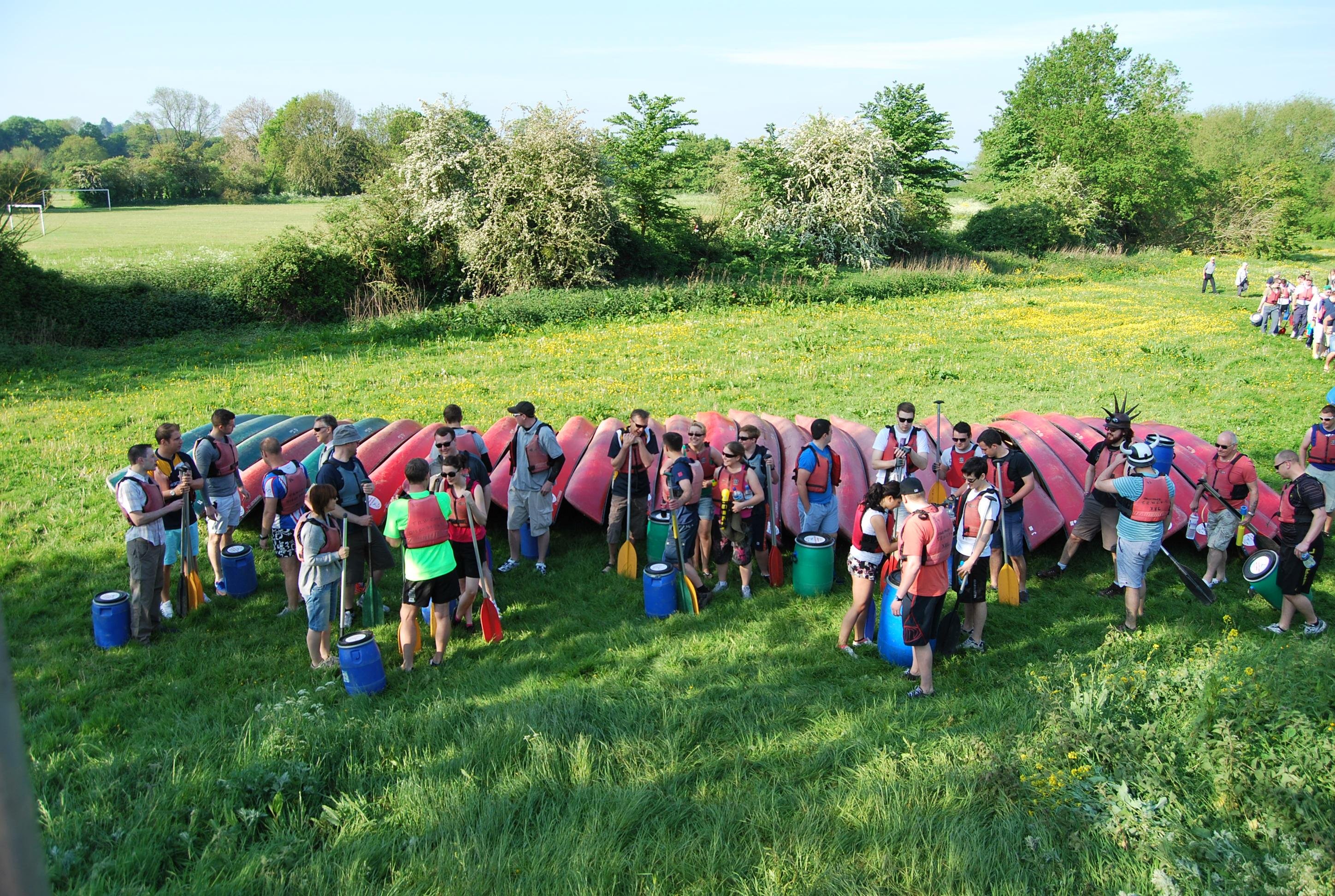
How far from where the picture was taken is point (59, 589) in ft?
28.5

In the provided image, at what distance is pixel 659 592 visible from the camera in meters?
8.09

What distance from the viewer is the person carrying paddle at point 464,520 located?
294 inches

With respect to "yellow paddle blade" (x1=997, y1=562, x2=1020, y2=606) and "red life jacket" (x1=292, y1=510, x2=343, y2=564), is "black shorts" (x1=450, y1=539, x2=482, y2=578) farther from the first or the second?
"yellow paddle blade" (x1=997, y1=562, x2=1020, y2=606)

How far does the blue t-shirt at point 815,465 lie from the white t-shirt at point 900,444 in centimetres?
73

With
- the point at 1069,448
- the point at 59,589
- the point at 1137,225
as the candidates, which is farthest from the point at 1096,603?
the point at 1137,225

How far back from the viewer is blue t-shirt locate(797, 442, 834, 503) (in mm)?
8328

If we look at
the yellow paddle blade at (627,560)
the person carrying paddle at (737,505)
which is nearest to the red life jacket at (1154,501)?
the person carrying paddle at (737,505)

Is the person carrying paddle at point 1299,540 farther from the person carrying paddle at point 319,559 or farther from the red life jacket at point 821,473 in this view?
the person carrying paddle at point 319,559

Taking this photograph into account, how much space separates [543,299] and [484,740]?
19364 mm

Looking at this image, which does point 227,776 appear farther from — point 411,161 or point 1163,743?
point 411,161

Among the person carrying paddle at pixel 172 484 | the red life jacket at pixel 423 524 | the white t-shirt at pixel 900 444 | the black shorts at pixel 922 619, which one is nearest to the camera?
the black shorts at pixel 922 619

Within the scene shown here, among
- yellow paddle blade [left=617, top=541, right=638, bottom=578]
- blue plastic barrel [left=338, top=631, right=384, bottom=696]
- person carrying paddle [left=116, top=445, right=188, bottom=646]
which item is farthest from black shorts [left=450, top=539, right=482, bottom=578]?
person carrying paddle [left=116, top=445, right=188, bottom=646]

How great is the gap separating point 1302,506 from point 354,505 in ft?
29.2

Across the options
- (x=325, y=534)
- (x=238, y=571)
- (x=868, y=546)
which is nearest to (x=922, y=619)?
(x=868, y=546)
